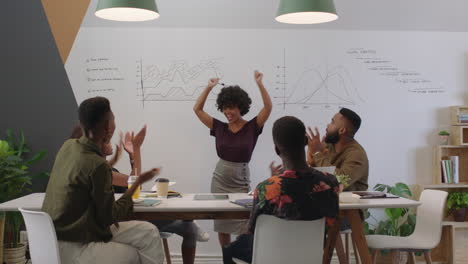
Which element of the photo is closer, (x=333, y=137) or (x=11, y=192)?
(x=333, y=137)

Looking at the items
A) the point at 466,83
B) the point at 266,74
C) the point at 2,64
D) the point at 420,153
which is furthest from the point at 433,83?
the point at 2,64

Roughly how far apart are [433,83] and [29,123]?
3.98 m

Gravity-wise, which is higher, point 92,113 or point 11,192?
point 92,113

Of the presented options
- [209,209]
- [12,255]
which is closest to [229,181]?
[209,209]

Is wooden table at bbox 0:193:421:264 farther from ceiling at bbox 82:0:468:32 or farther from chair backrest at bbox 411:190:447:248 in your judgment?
ceiling at bbox 82:0:468:32

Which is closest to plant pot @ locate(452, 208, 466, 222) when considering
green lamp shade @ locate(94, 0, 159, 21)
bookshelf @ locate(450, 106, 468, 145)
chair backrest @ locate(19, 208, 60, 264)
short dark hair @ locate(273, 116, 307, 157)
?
bookshelf @ locate(450, 106, 468, 145)

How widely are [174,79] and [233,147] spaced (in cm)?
118

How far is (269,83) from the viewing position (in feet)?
16.4

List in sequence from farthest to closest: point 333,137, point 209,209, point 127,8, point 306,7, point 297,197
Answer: point 333,137, point 127,8, point 306,7, point 209,209, point 297,197

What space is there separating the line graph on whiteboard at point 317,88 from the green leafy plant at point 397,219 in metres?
0.91

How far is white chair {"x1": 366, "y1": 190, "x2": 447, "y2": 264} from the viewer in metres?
3.41

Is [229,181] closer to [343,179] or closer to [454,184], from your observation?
[343,179]

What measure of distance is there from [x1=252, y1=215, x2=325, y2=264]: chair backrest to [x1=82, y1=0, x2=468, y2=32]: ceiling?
2.89 meters

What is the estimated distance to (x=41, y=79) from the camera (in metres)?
4.99
